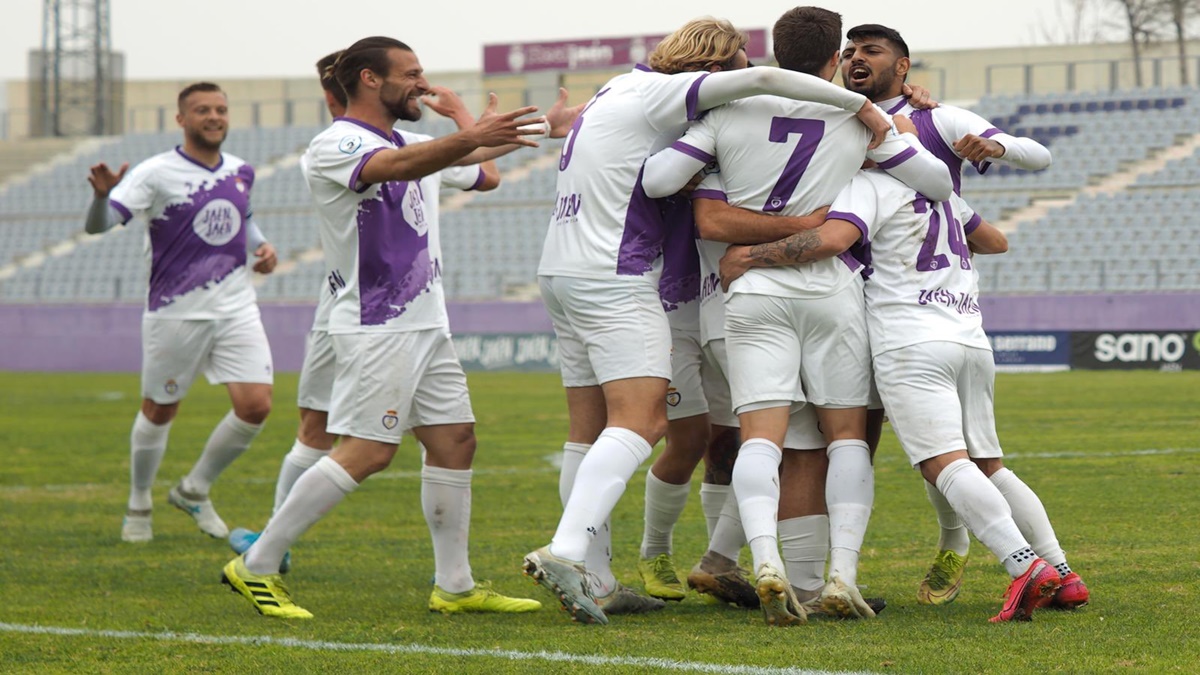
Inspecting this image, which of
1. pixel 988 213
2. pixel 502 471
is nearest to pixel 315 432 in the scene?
pixel 502 471

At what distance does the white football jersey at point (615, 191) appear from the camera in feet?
16.4

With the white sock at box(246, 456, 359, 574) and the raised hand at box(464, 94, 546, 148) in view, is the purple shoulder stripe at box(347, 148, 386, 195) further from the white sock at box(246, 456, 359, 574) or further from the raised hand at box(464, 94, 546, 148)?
the white sock at box(246, 456, 359, 574)

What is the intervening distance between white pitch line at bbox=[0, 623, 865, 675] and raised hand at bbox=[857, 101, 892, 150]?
1.88 m

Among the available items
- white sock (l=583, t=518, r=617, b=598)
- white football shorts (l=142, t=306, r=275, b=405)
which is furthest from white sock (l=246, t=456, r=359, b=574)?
white football shorts (l=142, t=306, r=275, b=405)

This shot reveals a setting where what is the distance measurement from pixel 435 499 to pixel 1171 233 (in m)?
24.5

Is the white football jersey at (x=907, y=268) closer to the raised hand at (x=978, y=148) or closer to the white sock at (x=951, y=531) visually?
the raised hand at (x=978, y=148)

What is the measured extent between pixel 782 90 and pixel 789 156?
0.29 metres

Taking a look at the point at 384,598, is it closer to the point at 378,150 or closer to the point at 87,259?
the point at 378,150

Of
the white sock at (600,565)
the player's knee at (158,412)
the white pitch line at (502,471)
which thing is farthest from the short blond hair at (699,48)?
the white pitch line at (502,471)

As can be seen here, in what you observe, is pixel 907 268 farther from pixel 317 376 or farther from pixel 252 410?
pixel 252 410

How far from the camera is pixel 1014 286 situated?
84.0 feet

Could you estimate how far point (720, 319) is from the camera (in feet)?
17.0

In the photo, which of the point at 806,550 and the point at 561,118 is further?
the point at 561,118

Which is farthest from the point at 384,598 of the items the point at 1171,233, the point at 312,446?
the point at 1171,233
